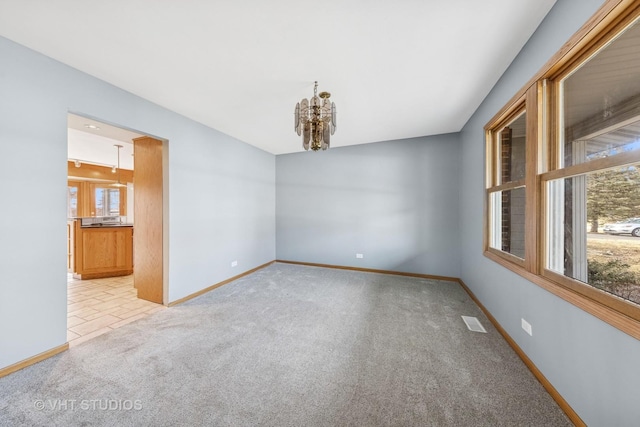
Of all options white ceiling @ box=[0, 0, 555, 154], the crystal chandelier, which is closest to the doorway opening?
white ceiling @ box=[0, 0, 555, 154]

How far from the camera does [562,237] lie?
1.65 meters

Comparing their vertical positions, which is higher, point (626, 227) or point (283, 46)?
point (283, 46)

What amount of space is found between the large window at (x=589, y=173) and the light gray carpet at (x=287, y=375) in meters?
0.81

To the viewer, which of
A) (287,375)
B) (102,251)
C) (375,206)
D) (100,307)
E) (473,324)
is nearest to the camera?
(287,375)

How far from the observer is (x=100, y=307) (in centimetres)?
297

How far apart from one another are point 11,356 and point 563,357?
3.85 meters

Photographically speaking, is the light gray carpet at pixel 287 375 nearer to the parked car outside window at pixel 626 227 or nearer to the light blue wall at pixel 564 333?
the light blue wall at pixel 564 333

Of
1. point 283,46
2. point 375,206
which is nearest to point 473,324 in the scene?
point 375,206

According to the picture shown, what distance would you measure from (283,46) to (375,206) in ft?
10.5

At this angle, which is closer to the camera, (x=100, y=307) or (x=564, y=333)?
(x=564, y=333)

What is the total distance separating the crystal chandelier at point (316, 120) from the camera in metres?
2.25

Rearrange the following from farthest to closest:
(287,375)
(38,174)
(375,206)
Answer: (375,206), (38,174), (287,375)

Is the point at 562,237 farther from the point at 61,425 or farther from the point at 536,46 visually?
the point at 61,425

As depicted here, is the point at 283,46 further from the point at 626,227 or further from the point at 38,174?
the point at 626,227
